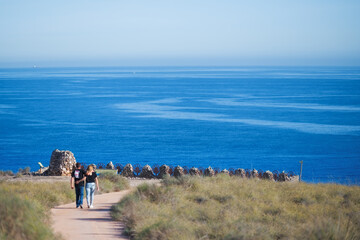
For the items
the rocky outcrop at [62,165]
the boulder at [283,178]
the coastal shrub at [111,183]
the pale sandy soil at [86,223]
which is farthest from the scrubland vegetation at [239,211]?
the boulder at [283,178]

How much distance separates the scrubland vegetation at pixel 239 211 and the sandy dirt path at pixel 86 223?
33 centimetres

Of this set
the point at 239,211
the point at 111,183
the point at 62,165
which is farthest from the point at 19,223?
the point at 62,165

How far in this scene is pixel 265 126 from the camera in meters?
71.3

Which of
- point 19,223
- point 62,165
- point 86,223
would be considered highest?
point 19,223

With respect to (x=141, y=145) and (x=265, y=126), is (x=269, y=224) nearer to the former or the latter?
(x=141, y=145)

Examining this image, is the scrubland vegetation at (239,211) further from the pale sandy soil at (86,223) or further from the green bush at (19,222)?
the green bush at (19,222)

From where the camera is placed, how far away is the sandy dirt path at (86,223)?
945cm

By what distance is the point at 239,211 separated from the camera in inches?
443

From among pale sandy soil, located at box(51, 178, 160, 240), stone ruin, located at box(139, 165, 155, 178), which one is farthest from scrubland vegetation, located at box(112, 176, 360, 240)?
stone ruin, located at box(139, 165, 155, 178)

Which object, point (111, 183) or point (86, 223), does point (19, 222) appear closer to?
point (86, 223)

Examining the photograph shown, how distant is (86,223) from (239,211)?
3802mm

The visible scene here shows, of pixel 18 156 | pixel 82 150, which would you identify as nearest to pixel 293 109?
pixel 82 150

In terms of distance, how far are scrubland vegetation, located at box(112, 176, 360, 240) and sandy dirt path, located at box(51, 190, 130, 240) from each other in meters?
0.33

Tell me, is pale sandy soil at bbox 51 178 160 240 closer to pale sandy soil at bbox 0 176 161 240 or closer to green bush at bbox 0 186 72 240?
pale sandy soil at bbox 0 176 161 240
